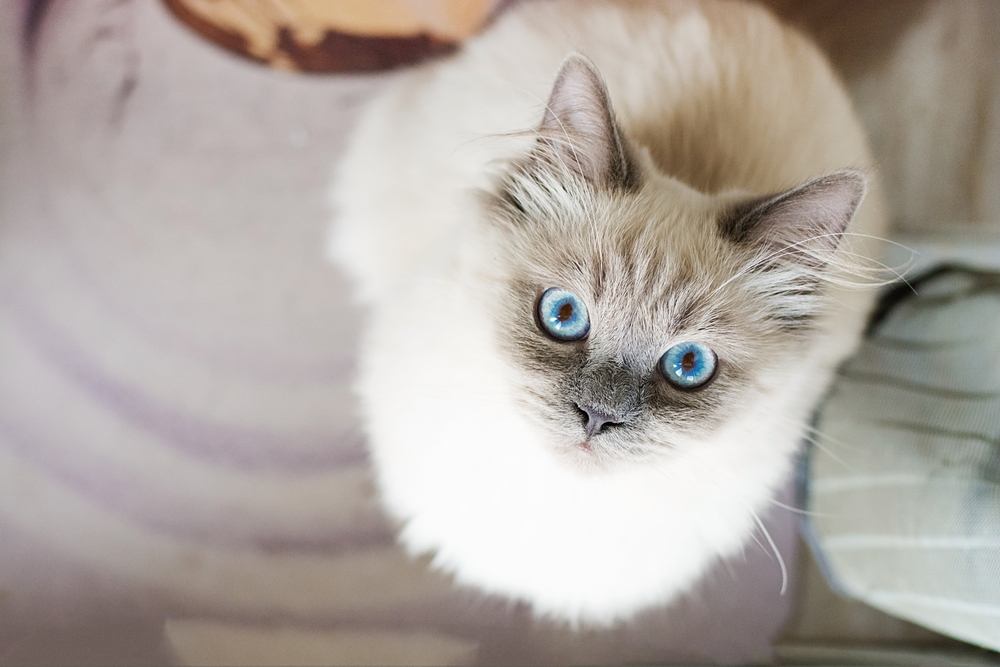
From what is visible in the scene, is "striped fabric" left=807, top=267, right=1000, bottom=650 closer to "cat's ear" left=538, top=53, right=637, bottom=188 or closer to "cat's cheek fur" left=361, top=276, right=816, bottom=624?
"cat's cheek fur" left=361, top=276, right=816, bottom=624

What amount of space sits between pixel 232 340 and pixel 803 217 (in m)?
1.11

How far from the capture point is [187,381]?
1.43 meters

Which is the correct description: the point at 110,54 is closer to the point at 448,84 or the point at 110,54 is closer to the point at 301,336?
the point at 301,336

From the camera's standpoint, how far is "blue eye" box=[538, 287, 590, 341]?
86 centimetres

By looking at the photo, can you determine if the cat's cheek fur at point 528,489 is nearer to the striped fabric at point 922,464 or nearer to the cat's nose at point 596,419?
the cat's nose at point 596,419

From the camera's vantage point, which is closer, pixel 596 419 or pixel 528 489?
pixel 596 419

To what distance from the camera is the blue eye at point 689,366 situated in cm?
86

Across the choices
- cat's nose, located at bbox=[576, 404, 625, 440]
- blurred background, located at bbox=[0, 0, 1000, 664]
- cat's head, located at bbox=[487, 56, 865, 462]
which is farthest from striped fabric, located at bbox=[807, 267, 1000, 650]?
cat's nose, located at bbox=[576, 404, 625, 440]

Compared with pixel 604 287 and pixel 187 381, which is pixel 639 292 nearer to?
pixel 604 287

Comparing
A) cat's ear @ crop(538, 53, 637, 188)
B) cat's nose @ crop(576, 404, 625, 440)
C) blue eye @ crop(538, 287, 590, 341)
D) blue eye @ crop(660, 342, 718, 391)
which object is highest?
cat's ear @ crop(538, 53, 637, 188)

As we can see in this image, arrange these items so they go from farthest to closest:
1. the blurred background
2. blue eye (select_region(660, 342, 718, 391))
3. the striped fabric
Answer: the blurred background
the striped fabric
blue eye (select_region(660, 342, 718, 391))

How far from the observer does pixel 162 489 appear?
1395mm

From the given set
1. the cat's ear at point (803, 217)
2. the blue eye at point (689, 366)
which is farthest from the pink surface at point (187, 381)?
the cat's ear at point (803, 217)

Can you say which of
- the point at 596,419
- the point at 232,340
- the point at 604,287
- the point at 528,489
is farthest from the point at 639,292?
the point at 232,340
